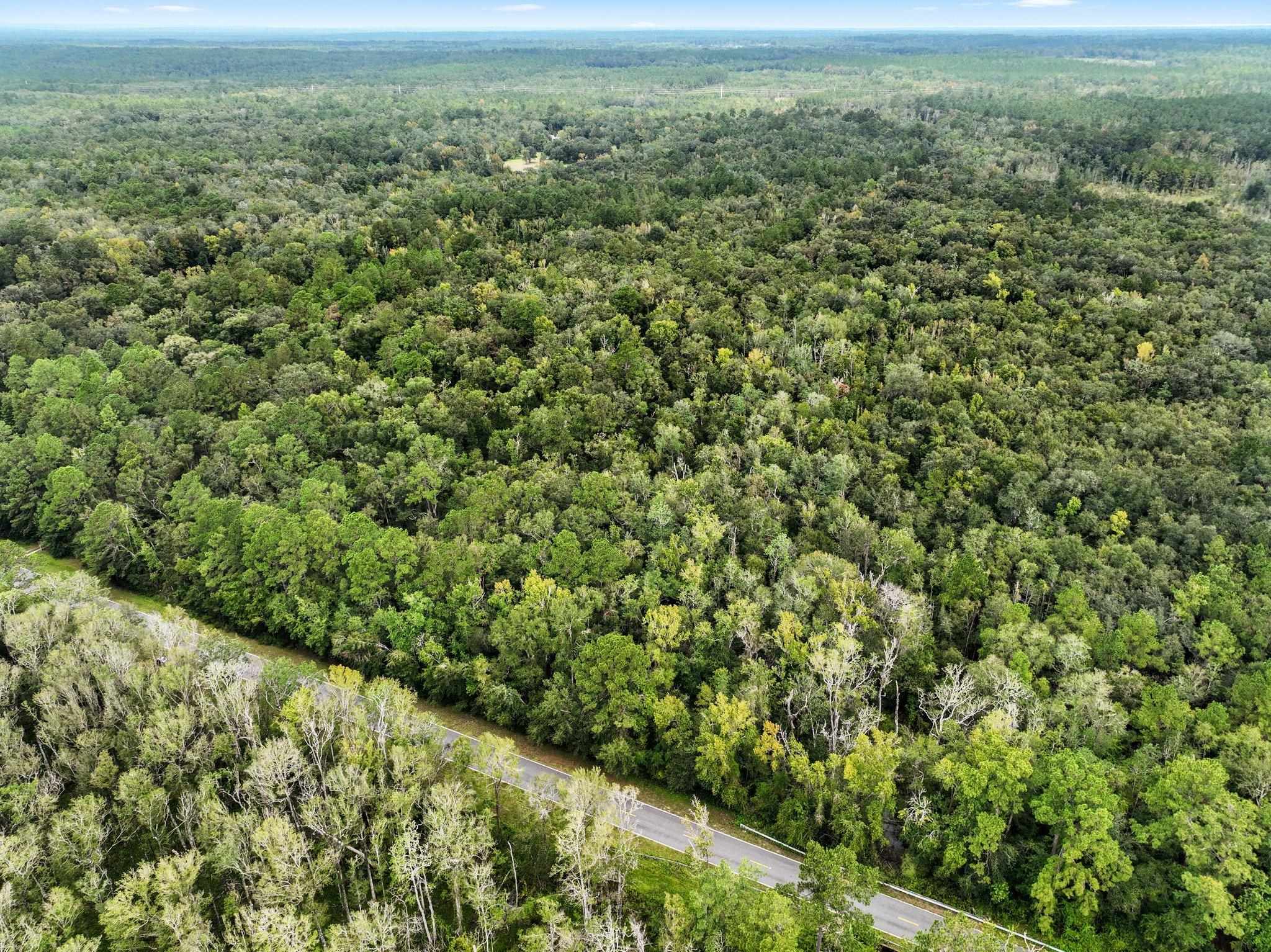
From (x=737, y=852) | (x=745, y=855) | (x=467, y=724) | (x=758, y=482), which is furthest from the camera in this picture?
(x=758, y=482)

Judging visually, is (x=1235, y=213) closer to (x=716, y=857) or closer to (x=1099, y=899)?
(x=1099, y=899)

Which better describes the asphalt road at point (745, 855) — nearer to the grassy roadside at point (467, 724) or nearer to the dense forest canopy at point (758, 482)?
the grassy roadside at point (467, 724)

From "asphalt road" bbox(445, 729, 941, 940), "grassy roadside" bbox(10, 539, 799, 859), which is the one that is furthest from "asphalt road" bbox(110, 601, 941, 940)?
"grassy roadside" bbox(10, 539, 799, 859)

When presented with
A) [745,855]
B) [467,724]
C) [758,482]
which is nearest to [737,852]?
[745,855]

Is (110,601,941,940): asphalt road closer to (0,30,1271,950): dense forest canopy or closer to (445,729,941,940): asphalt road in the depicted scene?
(445,729,941,940): asphalt road

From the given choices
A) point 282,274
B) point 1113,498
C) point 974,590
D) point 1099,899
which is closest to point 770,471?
point 974,590

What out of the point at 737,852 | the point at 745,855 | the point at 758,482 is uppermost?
the point at 758,482

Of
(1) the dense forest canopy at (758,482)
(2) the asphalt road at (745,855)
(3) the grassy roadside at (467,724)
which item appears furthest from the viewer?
(3) the grassy roadside at (467,724)

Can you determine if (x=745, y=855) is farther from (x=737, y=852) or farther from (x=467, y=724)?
(x=467, y=724)

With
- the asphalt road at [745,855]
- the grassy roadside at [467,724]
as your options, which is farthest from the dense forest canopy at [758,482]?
the asphalt road at [745,855]
